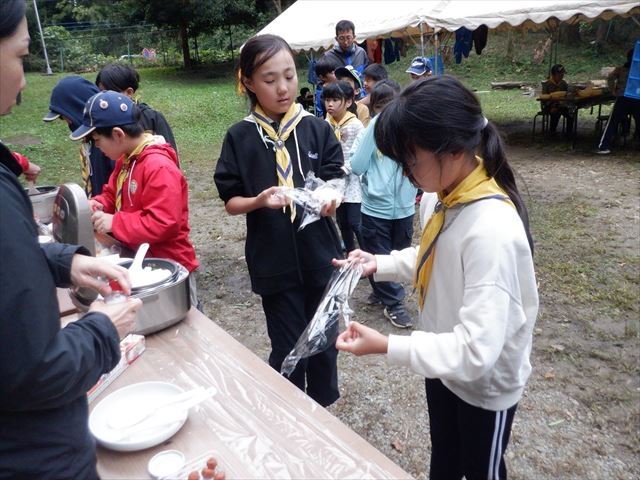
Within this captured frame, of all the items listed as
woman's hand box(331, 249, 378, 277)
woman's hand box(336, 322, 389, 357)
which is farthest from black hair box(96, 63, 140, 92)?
woman's hand box(336, 322, 389, 357)

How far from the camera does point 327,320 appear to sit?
1663 millimetres

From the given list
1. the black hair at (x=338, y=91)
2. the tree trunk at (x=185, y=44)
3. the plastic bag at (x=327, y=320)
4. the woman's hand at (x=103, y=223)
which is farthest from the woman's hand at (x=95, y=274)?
the tree trunk at (x=185, y=44)

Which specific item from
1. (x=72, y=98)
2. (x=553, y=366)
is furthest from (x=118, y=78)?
(x=553, y=366)

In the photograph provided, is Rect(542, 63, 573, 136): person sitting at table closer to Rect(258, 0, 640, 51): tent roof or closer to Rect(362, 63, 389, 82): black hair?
Rect(258, 0, 640, 51): tent roof

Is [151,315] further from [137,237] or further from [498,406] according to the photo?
[498,406]

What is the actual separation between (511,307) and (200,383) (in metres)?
0.94

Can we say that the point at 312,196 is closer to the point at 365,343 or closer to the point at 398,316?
the point at 365,343

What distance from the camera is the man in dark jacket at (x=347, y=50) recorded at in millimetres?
6637

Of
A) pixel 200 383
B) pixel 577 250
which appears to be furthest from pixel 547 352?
pixel 200 383

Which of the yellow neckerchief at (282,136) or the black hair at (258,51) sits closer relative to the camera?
the black hair at (258,51)

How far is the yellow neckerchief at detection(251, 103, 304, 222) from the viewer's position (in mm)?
2197

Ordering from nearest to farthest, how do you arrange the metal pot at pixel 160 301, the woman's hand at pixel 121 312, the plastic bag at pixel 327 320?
the woman's hand at pixel 121 312 → the plastic bag at pixel 327 320 → the metal pot at pixel 160 301

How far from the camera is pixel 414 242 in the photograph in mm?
5418

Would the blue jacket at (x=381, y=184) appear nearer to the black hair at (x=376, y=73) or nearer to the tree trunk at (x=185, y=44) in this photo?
the black hair at (x=376, y=73)
